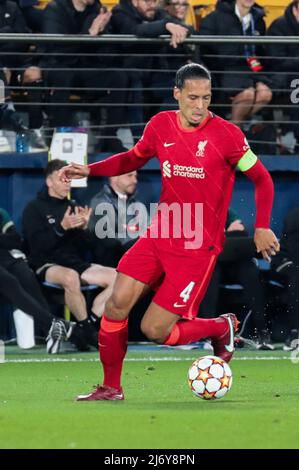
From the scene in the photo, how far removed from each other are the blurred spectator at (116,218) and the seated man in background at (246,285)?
1000mm

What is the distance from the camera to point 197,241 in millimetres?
9039

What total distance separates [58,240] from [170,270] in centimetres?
509

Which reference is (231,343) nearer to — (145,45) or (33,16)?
(145,45)

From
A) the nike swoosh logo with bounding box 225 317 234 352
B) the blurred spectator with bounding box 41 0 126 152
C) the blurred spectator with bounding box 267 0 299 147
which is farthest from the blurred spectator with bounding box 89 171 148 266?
the nike swoosh logo with bounding box 225 317 234 352

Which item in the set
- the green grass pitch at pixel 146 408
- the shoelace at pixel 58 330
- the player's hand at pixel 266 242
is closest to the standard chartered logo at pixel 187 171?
the player's hand at pixel 266 242

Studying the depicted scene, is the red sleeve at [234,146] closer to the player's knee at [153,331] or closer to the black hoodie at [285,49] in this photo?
the player's knee at [153,331]

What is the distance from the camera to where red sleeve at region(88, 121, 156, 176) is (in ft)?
29.7

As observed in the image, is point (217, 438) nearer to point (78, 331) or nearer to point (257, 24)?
point (78, 331)

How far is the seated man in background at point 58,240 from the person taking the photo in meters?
13.7

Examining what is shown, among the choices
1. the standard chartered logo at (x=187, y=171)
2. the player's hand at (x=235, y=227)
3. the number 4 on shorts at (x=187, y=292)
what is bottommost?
the number 4 on shorts at (x=187, y=292)

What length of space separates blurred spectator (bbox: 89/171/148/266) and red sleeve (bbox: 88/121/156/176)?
4.90 metres

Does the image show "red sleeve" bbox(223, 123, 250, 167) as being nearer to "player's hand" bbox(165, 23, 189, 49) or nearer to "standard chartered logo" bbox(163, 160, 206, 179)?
"standard chartered logo" bbox(163, 160, 206, 179)

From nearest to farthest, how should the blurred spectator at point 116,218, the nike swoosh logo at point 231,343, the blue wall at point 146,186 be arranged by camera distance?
the nike swoosh logo at point 231,343, the blurred spectator at point 116,218, the blue wall at point 146,186

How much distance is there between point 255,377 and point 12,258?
12.0ft
